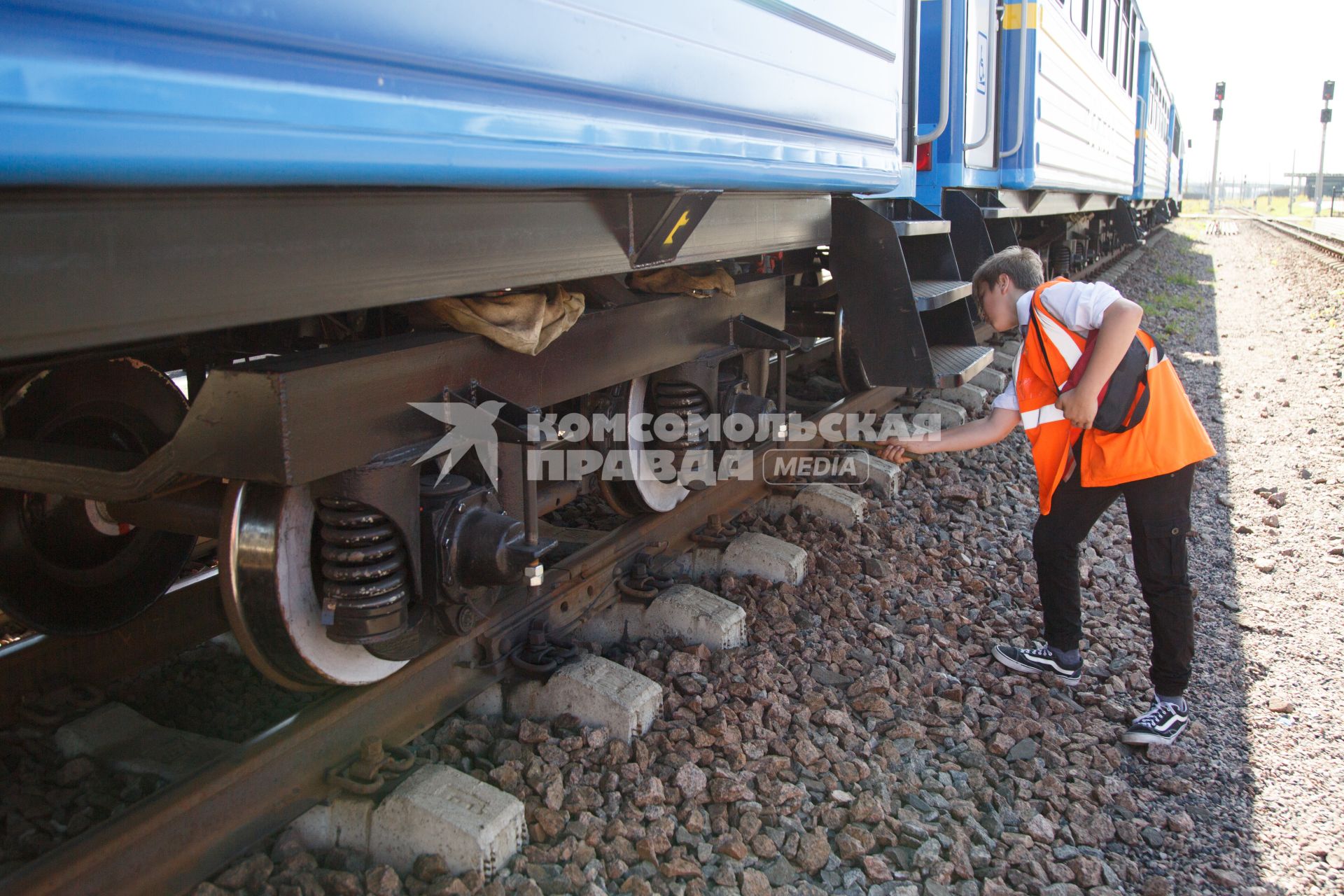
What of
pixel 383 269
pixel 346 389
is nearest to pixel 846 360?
pixel 346 389

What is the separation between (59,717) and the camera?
2.77 metres

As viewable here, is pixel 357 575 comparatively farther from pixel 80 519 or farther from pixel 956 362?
pixel 956 362

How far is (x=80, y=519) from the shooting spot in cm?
304

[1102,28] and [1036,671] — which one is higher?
[1102,28]

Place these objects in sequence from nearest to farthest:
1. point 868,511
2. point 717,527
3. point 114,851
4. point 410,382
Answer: point 114,851
point 410,382
point 717,527
point 868,511

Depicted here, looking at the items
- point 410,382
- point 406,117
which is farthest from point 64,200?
point 410,382

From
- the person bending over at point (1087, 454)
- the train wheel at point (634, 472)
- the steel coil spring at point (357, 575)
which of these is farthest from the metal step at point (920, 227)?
the steel coil spring at point (357, 575)

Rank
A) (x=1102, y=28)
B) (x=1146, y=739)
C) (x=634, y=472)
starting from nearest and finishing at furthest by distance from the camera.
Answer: (x=1146, y=739) → (x=634, y=472) → (x=1102, y=28)

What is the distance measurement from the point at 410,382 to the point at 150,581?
Answer: 1.52 m

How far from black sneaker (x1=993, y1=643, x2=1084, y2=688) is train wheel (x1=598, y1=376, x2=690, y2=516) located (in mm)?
1290

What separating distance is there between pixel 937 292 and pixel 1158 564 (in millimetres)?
1671

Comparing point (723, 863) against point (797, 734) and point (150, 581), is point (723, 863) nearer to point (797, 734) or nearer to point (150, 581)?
point (797, 734)

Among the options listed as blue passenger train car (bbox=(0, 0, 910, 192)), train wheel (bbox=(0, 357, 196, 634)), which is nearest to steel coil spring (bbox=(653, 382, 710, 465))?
blue passenger train car (bbox=(0, 0, 910, 192))

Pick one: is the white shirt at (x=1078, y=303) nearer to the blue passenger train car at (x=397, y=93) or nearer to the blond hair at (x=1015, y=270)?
the blond hair at (x=1015, y=270)
